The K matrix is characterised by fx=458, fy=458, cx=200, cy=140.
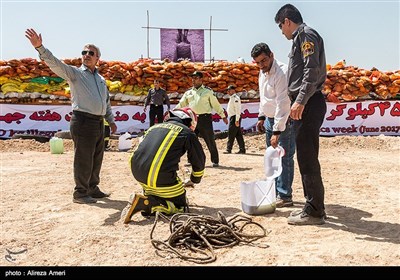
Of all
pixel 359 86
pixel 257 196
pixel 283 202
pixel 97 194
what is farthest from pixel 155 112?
pixel 257 196

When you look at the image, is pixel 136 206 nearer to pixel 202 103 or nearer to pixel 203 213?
pixel 203 213

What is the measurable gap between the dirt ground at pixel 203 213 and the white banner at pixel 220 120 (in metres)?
6.63

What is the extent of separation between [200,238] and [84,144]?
2476 mm

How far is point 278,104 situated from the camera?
515 cm

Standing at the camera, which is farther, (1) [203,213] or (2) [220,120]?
(2) [220,120]

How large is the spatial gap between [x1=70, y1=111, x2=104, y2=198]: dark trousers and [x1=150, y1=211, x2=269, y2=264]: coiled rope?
1.98 metres

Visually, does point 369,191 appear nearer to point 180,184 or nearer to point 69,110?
point 180,184

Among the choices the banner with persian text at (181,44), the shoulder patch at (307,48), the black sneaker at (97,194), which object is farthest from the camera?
the banner with persian text at (181,44)

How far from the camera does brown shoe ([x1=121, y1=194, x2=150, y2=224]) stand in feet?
15.2

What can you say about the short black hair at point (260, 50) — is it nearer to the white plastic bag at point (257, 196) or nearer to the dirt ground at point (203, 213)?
the white plastic bag at point (257, 196)

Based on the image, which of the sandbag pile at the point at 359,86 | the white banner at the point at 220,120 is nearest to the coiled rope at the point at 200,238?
the white banner at the point at 220,120

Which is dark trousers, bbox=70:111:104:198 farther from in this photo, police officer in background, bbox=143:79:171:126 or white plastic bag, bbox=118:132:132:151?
police officer in background, bbox=143:79:171:126

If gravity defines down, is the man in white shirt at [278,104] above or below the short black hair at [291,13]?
below

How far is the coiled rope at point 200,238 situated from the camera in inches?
142
